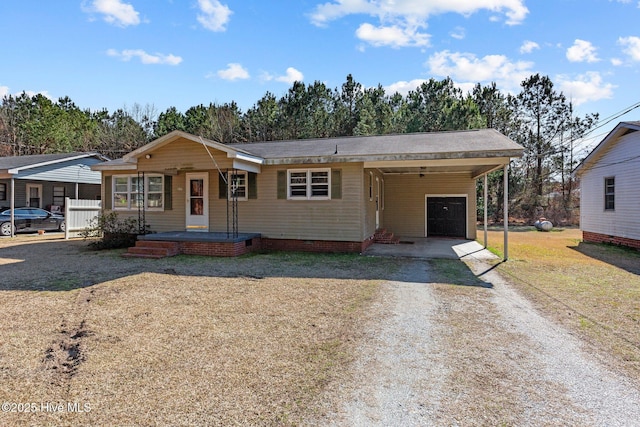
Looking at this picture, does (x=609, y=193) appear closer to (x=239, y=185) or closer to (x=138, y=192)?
(x=239, y=185)

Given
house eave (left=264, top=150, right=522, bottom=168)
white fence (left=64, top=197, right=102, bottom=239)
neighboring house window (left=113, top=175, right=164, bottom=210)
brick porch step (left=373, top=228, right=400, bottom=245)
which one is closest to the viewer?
house eave (left=264, top=150, right=522, bottom=168)

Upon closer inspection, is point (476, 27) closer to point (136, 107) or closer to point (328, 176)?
point (328, 176)

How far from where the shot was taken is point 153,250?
10.2 meters

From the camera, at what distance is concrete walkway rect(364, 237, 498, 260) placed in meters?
10.6

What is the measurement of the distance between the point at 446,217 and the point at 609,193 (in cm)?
597

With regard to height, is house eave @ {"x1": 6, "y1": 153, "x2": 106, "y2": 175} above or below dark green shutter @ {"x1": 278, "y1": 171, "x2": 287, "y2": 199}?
above

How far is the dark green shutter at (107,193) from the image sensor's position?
1343 centimetres

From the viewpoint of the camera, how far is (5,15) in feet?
33.2

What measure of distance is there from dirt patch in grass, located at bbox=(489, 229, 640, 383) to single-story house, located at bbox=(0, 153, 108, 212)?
60.8 feet

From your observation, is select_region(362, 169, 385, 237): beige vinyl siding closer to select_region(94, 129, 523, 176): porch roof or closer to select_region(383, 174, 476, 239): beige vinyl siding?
select_region(94, 129, 523, 176): porch roof

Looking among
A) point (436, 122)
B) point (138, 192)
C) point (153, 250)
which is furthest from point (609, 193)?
point (138, 192)

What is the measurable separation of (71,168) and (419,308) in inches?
807

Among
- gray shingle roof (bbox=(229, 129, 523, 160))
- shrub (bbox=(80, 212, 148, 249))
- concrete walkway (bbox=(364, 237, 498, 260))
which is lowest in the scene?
concrete walkway (bbox=(364, 237, 498, 260))

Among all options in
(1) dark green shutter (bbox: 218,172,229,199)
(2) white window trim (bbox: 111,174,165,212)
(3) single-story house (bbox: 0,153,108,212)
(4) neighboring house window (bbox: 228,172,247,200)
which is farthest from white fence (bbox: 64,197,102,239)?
(4) neighboring house window (bbox: 228,172,247,200)
